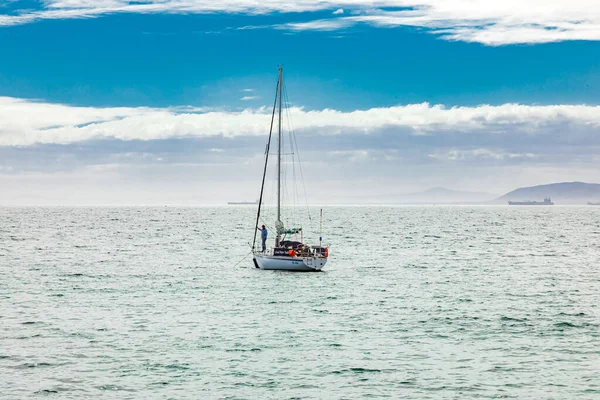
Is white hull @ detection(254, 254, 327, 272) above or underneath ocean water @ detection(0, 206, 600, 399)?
above

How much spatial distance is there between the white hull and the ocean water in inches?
56.6

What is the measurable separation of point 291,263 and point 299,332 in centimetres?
2492

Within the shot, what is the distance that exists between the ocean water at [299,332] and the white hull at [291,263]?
1437mm

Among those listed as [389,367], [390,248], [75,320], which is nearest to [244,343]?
[389,367]

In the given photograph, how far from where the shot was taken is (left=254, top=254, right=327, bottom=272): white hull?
62.0 meters

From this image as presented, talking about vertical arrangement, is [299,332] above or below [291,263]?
below

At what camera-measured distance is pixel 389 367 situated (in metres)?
30.1

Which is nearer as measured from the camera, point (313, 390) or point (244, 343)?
point (313, 390)

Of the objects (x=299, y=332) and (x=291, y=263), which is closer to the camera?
(x=299, y=332)

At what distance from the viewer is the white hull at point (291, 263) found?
62000 mm

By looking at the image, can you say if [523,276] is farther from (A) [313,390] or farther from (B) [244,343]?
(A) [313,390]

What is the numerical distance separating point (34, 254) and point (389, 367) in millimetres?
66659

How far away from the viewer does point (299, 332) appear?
37.2 meters

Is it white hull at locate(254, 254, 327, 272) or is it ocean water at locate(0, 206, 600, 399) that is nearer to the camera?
ocean water at locate(0, 206, 600, 399)
